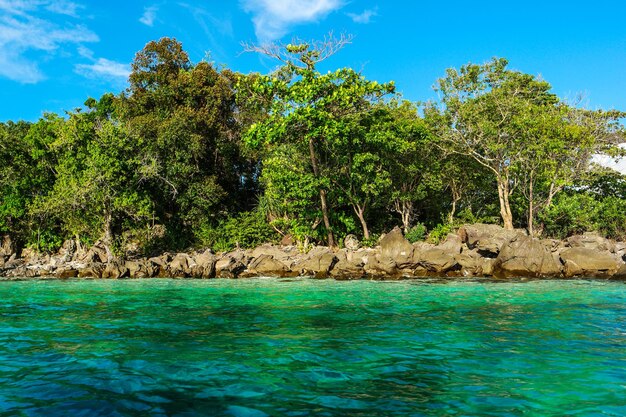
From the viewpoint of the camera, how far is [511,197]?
95.2 feet

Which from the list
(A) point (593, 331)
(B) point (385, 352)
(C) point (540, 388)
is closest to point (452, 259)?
(A) point (593, 331)

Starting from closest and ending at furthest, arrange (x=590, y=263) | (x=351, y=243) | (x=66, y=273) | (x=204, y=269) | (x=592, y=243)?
1. (x=590, y=263)
2. (x=592, y=243)
3. (x=204, y=269)
4. (x=66, y=273)
5. (x=351, y=243)

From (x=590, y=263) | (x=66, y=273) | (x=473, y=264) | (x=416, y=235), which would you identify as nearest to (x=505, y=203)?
(x=416, y=235)

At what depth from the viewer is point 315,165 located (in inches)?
1035

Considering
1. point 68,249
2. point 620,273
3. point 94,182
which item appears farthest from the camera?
point 68,249

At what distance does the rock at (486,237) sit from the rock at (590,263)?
2.27 m

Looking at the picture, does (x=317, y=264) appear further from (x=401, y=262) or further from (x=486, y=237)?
(x=486, y=237)

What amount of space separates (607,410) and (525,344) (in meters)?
2.96

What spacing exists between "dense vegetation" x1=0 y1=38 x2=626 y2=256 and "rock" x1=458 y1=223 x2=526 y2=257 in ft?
10.8

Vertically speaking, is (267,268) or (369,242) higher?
(369,242)

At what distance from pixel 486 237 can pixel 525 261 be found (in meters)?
2.87

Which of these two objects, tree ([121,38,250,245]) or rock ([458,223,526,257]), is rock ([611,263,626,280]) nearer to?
rock ([458,223,526,257])

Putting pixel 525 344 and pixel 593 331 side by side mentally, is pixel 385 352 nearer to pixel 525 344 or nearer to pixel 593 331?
pixel 525 344

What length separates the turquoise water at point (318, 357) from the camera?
16.6 ft
